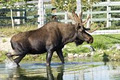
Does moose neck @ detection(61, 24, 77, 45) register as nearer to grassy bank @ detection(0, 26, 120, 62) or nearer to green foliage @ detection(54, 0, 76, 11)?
grassy bank @ detection(0, 26, 120, 62)

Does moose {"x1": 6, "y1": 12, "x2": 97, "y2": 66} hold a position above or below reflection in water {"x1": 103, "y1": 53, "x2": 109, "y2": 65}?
above

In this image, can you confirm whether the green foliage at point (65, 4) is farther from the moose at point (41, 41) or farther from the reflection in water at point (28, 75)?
the reflection in water at point (28, 75)

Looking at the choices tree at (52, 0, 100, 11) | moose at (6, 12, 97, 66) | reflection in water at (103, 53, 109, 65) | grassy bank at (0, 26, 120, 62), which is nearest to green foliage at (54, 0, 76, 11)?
tree at (52, 0, 100, 11)

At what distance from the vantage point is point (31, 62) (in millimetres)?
20203

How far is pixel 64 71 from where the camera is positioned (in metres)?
17.1

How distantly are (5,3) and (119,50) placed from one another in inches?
382

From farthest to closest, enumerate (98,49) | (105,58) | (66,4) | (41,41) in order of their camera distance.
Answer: (66,4), (98,49), (105,58), (41,41)

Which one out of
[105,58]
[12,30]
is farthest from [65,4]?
[105,58]

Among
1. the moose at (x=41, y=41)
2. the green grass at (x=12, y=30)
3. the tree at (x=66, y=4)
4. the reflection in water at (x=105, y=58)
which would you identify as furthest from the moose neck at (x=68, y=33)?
the tree at (x=66, y=4)

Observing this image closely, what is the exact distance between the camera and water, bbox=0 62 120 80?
15.7 m

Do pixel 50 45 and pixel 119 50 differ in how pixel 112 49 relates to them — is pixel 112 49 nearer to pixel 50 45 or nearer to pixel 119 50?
pixel 119 50

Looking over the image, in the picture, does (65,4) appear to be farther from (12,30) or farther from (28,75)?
(28,75)

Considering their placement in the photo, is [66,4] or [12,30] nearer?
[12,30]

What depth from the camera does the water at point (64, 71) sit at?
15.7m
